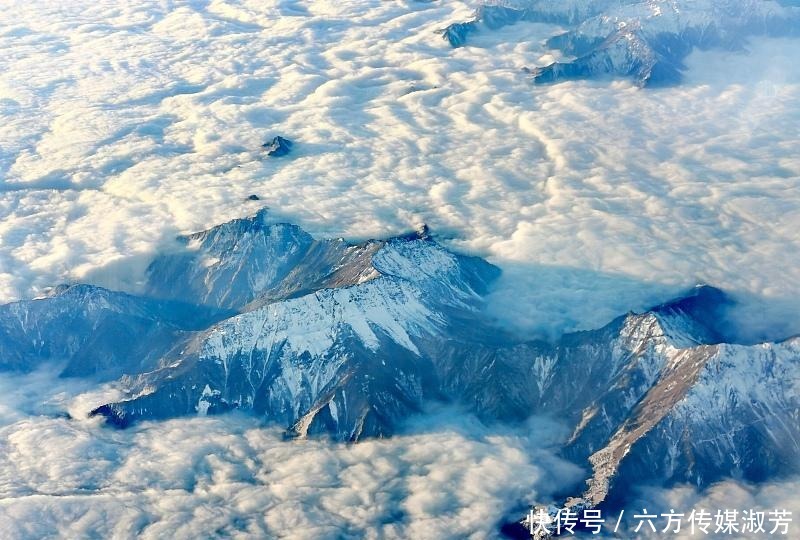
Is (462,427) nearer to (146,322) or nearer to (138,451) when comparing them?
(138,451)

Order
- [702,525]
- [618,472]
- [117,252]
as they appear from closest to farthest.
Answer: [702,525]
[618,472]
[117,252]

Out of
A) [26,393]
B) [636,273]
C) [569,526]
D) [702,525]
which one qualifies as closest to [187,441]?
[26,393]

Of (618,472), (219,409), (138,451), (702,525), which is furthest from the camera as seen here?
(219,409)

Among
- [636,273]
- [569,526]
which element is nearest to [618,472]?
[569,526]

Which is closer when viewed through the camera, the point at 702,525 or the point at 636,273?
the point at 702,525

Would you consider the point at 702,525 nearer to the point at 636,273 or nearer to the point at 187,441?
the point at 636,273

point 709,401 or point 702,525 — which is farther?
point 709,401
